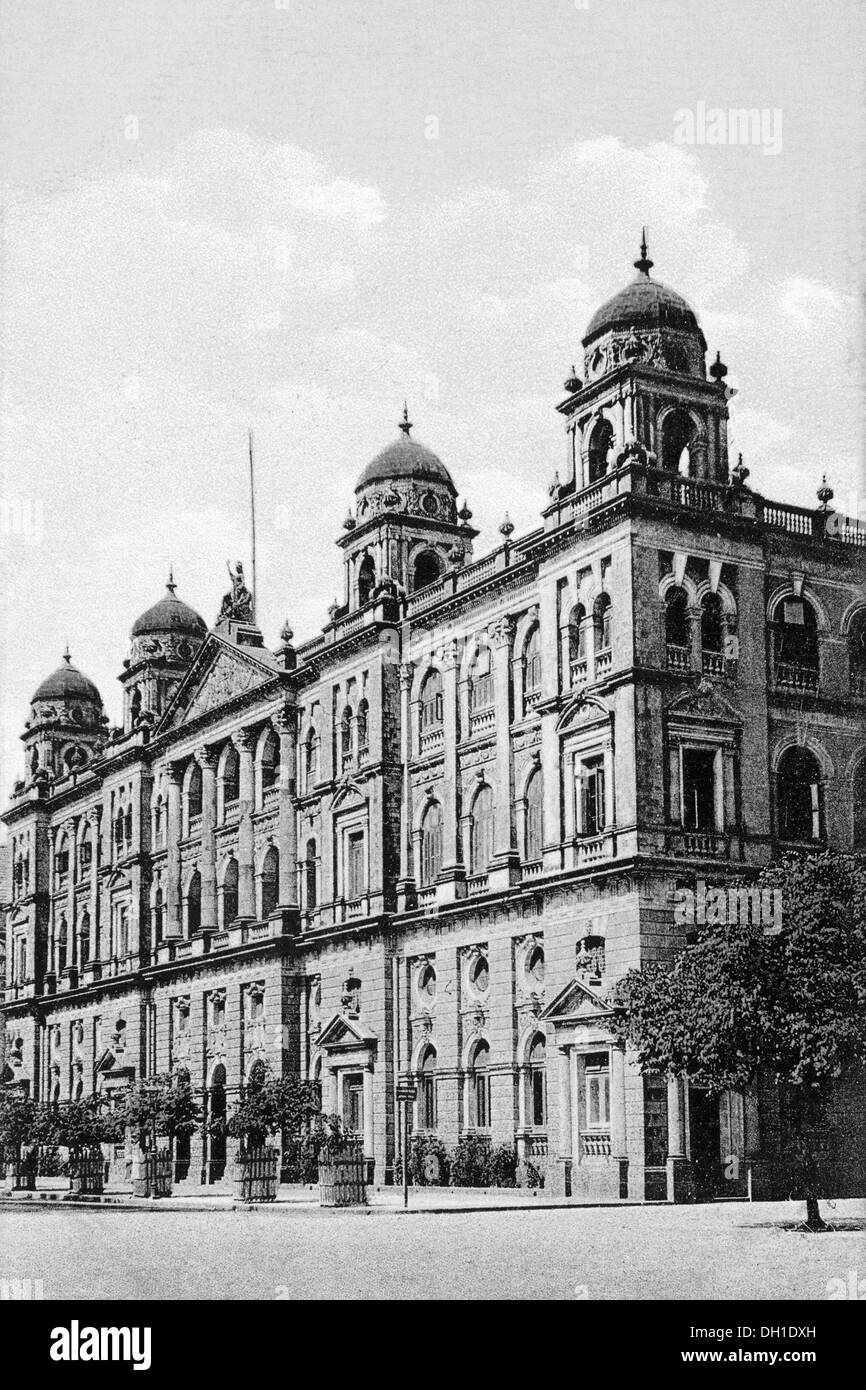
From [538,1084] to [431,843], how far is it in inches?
377

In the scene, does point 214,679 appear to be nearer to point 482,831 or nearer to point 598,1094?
point 482,831

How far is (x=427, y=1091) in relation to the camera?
2135 inches

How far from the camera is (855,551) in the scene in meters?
50.3

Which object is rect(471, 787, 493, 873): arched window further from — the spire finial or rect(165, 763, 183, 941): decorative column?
rect(165, 763, 183, 941): decorative column

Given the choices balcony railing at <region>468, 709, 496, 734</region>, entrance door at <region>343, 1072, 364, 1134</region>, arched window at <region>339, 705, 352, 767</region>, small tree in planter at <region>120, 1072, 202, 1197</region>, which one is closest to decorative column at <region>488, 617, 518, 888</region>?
balcony railing at <region>468, 709, 496, 734</region>

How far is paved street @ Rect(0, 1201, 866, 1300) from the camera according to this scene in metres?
25.2

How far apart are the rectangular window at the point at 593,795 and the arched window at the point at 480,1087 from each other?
796 centimetres

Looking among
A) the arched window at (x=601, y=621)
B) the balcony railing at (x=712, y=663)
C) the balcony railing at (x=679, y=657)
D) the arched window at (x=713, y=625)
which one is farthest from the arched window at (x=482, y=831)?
the arched window at (x=713, y=625)

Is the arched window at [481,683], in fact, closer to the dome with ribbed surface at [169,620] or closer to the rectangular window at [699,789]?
the rectangular window at [699,789]

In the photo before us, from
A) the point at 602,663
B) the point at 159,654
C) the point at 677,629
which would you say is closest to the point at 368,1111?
the point at 602,663
